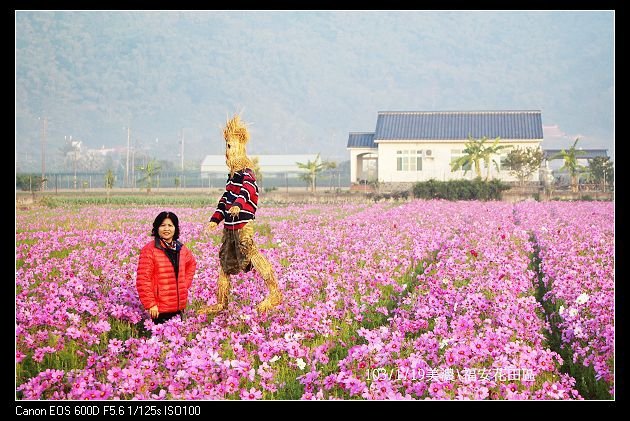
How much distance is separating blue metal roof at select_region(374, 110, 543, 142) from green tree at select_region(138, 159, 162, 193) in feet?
28.4

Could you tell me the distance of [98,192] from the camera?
19266mm

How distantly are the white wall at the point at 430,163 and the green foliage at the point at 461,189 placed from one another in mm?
383

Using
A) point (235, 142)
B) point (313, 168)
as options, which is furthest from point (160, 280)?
point (313, 168)

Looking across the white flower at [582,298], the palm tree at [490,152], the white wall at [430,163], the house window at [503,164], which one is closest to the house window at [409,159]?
the white wall at [430,163]

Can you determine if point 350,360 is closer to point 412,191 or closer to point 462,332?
point 462,332

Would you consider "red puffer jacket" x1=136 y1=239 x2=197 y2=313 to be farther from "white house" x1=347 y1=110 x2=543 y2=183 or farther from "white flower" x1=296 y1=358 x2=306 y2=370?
"white house" x1=347 y1=110 x2=543 y2=183

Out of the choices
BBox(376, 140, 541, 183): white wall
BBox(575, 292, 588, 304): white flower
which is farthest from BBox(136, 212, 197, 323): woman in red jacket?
BBox(376, 140, 541, 183): white wall

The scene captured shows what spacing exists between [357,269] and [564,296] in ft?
9.32

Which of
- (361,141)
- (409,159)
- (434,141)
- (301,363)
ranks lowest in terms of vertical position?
(301,363)

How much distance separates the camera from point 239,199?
22.1 feet

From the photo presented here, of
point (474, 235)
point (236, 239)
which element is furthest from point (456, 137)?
point (236, 239)

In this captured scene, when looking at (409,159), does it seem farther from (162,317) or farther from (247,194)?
(162,317)

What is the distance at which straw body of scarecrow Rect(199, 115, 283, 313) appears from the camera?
677 centimetres

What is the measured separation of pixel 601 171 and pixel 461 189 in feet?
17.7
